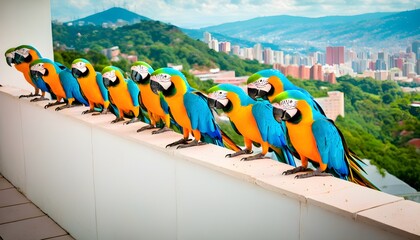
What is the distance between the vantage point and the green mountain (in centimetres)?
529

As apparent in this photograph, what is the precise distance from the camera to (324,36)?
5.81 meters

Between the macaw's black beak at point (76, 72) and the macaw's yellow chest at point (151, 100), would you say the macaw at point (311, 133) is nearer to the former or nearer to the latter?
the macaw's yellow chest at point (151, 100)

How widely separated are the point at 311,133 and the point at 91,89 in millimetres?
1389

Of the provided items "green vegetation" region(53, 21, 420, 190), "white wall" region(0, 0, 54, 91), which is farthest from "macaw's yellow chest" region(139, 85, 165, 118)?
"green vegetation" region(53, 21, 420, 190)

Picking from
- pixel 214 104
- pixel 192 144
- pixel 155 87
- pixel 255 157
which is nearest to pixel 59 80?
pixel 155 87

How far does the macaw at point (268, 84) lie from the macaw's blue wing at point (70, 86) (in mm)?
1320

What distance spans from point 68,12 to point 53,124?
5.03m

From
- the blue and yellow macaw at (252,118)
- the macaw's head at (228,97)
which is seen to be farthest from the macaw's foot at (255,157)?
the macaw's head at (228,97)

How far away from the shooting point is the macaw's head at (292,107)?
1.54 meters

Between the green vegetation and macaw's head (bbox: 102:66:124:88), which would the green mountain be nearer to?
the green vegetation

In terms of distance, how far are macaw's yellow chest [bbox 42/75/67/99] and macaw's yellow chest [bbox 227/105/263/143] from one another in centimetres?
142

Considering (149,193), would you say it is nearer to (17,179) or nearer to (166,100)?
(166,100)

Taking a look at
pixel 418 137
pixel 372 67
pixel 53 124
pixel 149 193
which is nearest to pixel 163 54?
pixel 372 67

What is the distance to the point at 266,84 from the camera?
5.95ft
